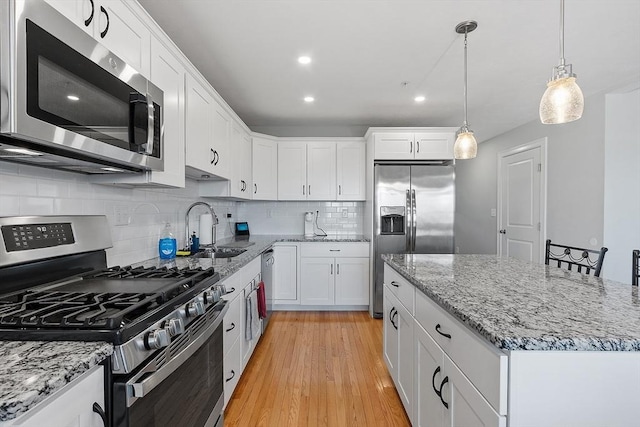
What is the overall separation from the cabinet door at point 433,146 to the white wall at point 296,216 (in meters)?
1.14

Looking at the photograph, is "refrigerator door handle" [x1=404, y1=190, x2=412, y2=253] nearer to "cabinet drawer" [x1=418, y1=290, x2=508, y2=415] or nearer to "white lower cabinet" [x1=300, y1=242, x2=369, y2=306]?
"white lower cabinet" [x1=300, y1=242, x2=369, y2=306]


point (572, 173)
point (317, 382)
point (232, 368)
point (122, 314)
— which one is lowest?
point (317, 382)

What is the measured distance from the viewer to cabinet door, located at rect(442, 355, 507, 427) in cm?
86

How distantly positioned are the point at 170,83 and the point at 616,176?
4.15m

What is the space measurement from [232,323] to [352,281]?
207 cm

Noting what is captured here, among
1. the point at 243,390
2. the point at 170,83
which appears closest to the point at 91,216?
the point at 170,83

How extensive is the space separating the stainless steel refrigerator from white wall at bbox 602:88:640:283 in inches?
58.4

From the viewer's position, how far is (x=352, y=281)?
3766mm

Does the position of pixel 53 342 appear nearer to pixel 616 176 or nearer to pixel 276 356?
pixel 276 356

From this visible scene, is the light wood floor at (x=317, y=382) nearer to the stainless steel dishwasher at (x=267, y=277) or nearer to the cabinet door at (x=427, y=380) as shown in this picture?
the stainless steel dishwasher at (x=267, y=277)

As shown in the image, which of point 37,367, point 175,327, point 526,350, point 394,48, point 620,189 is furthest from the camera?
point 620,189

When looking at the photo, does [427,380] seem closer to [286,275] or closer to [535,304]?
[535,304]

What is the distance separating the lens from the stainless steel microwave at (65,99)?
2.70 ft

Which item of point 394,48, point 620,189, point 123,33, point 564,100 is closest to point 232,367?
point 123,33
